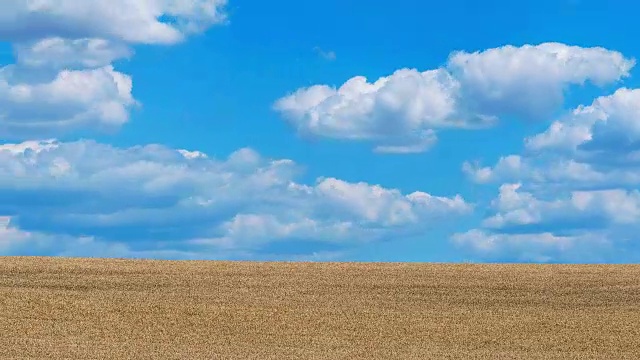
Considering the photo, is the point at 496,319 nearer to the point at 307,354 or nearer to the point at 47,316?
the point at 307,354

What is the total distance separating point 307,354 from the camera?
1970 centimetres

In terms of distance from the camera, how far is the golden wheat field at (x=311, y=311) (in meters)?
20.5

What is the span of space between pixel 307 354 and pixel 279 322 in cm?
332

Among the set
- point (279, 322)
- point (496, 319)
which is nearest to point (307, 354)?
point (279, 322)

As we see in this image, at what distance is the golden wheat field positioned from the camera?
20531 millimetres

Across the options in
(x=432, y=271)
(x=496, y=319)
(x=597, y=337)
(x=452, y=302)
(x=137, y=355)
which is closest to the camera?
(x=137, y=355)

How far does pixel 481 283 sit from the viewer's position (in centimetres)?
2962

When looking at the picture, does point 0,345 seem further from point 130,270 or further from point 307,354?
point 130,270

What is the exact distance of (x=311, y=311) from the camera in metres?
24.1

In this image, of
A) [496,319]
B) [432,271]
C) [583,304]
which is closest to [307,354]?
[496,319]

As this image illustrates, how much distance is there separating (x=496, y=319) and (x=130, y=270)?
12.6m

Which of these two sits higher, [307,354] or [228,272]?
[228,272]

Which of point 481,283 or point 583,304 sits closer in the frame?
point 583,304

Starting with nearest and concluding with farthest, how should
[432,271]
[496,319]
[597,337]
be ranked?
[597,337]
[496,319]
[432,271]
